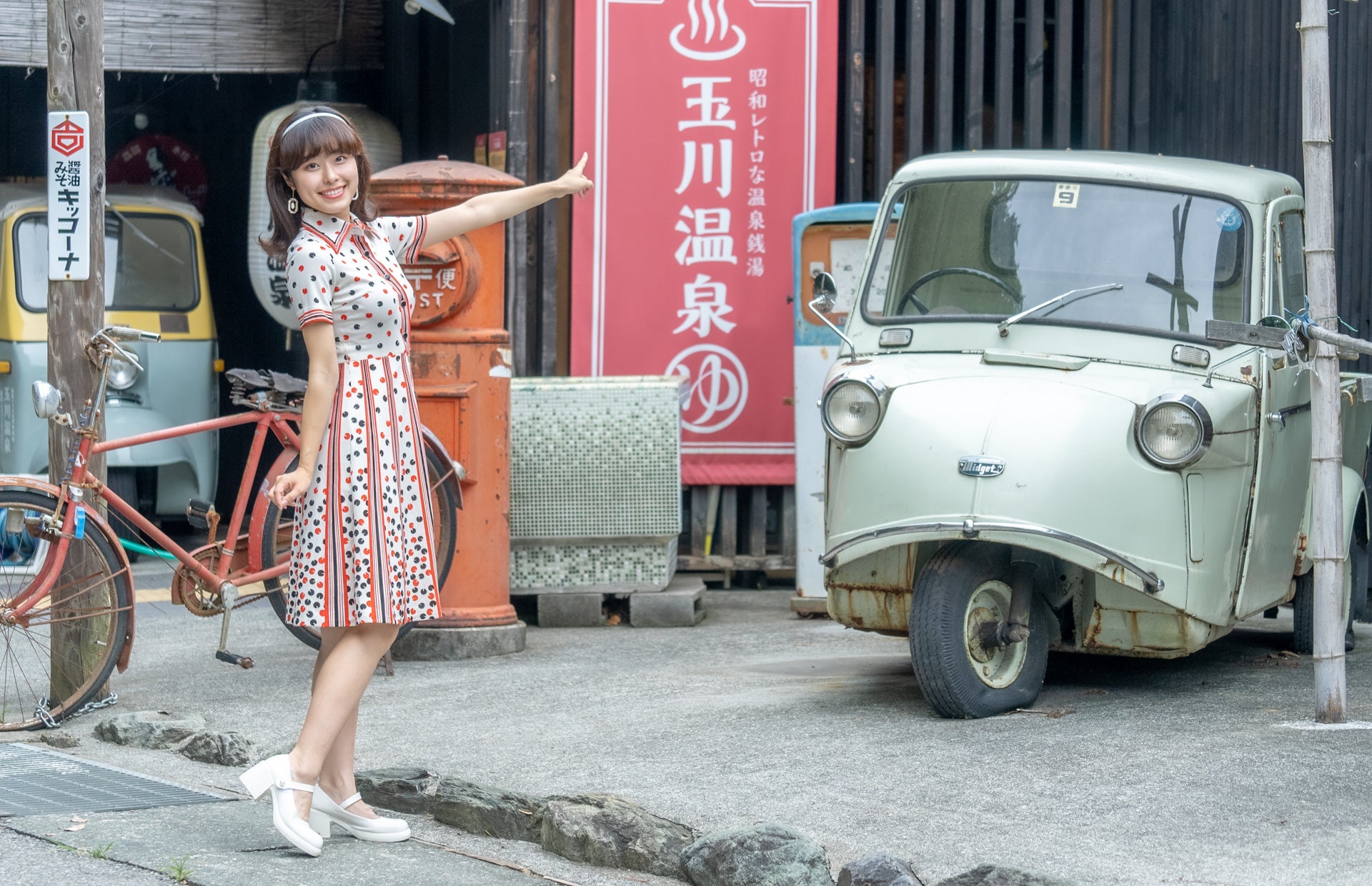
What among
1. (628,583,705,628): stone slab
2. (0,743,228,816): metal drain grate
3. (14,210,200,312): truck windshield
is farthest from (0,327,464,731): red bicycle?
(14,210,200,312): truck windshield

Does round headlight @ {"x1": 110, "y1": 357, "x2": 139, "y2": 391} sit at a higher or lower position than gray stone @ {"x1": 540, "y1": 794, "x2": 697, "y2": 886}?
higher

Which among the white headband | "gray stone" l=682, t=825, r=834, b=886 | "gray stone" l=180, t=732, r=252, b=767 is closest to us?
"gray stone" l=682, t=825, r=834, b=886

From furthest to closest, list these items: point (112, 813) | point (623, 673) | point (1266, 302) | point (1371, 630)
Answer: point (1371, 630) < point (623, 673) < point (1266, 302) < point (112, 813)

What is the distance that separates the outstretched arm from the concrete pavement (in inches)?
60.8

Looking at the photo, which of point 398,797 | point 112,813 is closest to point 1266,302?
point 398,797

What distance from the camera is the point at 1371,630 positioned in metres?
7.20

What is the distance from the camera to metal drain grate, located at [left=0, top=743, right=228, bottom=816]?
450cm

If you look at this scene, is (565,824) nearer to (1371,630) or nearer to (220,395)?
(1371,630)

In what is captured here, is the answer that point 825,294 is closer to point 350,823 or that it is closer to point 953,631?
point 953,631

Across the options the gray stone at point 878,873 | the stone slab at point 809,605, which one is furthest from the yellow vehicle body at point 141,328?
the gray stone at point 878,873

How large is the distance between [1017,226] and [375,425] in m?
2.65

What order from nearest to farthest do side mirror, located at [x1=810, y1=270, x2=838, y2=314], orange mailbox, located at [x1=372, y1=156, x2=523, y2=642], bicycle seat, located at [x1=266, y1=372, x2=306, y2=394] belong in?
side mirror, located at [x1=810, y1=270, x2=838, y2=314], bicycle seat, located at [x1=266, y1=372, x2=306, y2=394], orange mailbox, located at [x1=372, y1=156, x2=523, y2=642]

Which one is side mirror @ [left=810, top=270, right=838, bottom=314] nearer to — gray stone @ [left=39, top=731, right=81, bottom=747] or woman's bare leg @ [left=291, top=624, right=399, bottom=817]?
woman's bare leg @ [left=291, top=624, right=399, bottom=817]

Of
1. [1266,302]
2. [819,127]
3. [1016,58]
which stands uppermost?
[1016,58]
